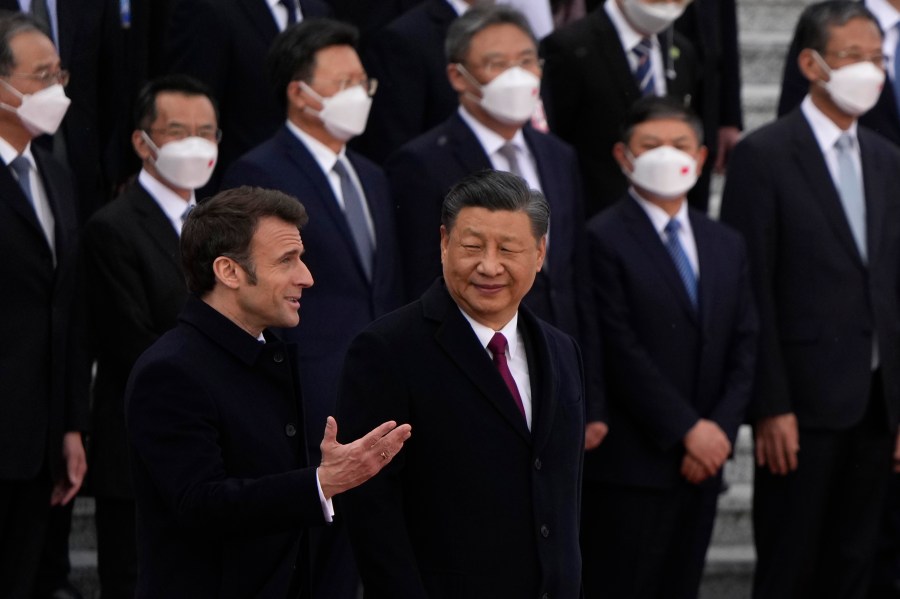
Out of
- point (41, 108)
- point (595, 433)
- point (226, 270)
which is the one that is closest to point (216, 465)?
point (226, 270)

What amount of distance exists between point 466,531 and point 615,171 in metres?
3.24

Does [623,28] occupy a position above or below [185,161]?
above

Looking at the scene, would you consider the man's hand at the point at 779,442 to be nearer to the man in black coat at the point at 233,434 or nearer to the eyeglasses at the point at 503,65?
the eyeglasses at the point at 503,65

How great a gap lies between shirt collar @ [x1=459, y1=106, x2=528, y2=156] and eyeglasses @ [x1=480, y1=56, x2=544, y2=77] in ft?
0.55

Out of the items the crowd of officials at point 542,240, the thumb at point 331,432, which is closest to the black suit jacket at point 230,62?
the crowd of officials at point 542,240

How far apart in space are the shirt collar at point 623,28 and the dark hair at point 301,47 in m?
1.38

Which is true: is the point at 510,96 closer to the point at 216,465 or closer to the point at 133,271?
the point at 133,271

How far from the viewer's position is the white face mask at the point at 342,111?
6148mm

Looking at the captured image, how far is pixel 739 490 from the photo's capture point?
768cm

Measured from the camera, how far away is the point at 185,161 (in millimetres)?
6008

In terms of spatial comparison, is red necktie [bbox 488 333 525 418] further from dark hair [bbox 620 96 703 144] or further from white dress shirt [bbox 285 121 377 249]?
dark hair [bbox 620 96 703 144]

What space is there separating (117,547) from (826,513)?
8.92 feet

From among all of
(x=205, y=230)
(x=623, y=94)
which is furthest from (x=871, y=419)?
(x=205, y=230)

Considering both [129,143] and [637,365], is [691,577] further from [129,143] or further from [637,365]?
[129,143]
